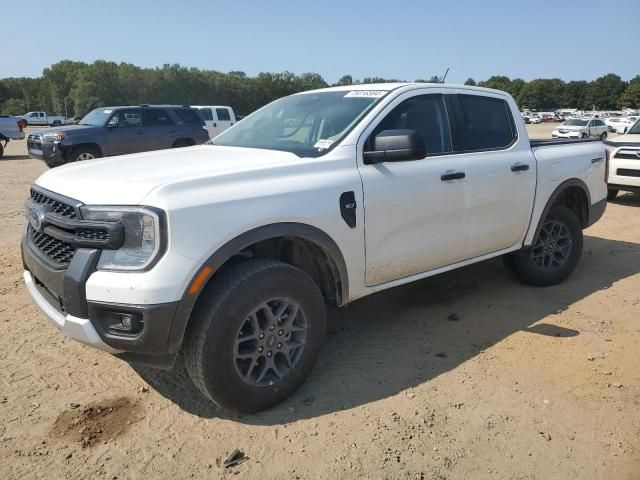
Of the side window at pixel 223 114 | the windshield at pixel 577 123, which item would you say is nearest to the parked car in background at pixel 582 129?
the windshield at pixel 577 123

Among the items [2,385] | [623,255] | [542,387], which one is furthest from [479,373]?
[623,255]

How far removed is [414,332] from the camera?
4180 millimetres

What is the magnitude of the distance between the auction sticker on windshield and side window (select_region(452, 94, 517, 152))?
2.38 feet

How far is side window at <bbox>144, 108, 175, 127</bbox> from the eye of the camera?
47.0ft

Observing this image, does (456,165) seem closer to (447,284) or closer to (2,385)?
(447,284)

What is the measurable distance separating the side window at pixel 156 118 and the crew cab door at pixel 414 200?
11.8 meters

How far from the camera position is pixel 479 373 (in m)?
3.51

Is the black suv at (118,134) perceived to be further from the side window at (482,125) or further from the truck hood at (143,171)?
the side window at (482,125)

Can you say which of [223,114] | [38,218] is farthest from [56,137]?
[38,218]

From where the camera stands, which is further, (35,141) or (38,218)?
(35,141)

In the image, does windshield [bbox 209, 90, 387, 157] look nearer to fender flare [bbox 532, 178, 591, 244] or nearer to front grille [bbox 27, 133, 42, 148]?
fender flare [bbox 532, 178, 591, 244]

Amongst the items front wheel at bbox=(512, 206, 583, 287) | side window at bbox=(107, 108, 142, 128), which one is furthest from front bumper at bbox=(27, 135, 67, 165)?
front wheel at bbox=(512, 206, 583, 287)

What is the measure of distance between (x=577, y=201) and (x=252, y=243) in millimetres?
4017

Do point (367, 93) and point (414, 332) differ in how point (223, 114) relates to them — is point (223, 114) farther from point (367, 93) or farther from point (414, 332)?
point (414, 332)
